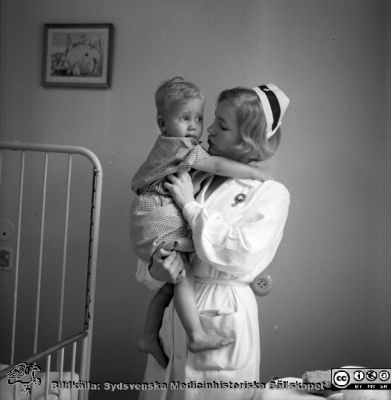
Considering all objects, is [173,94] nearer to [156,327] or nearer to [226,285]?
[226,285]

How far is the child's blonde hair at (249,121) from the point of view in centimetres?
162

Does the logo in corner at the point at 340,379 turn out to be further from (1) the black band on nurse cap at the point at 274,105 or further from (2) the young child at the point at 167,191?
(1) the black band on nurse cap at the point at 274,105

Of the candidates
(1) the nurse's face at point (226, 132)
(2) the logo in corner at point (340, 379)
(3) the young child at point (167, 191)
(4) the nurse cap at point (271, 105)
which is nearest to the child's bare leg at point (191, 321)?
(3) the young child at point (167, 191)

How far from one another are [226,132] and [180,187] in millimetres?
231

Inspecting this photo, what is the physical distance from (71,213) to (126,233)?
0.28 m

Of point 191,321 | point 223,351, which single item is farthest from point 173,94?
point 223,351

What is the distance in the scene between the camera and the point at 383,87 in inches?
79.7

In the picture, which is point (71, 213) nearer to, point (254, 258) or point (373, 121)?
point (254, 258)

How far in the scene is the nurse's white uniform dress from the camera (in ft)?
4.96

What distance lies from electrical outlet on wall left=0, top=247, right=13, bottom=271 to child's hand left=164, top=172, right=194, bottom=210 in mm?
1079

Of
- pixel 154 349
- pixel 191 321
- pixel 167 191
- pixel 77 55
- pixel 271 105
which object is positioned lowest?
pixel 154 349

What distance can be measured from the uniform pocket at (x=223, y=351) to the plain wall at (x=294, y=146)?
608mm

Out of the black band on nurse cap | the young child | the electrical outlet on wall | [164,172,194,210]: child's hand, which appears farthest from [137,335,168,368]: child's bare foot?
the electrical outlet on wall

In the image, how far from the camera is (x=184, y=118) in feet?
5.47
